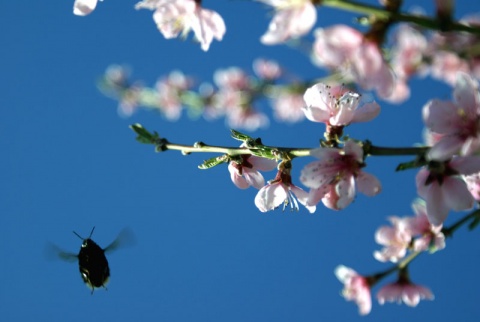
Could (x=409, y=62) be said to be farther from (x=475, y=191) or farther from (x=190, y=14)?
(x=190, y=14)

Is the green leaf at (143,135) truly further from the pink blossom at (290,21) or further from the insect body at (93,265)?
the insect body at (93,265)

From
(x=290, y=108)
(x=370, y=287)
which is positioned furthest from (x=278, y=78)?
(x=370, y=287)

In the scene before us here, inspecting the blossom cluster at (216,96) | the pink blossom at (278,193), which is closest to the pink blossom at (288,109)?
the blossom cluster at (216,96)

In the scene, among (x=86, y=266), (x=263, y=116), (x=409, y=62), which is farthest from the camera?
(x=263, y=116)

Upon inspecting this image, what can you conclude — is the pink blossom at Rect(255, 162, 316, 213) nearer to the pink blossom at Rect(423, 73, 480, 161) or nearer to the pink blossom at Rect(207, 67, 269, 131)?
the pink blossom at Rect(423, 73, 480, 161)

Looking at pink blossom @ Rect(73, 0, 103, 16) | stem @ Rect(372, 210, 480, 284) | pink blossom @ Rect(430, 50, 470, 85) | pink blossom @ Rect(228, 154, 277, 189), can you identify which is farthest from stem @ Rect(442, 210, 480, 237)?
pink blossom @ Rect(430, 50, 470, 85)

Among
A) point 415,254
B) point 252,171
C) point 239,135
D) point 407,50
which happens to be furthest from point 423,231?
point 407,50
